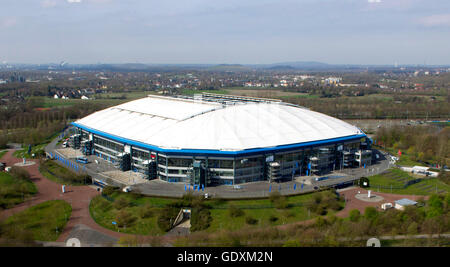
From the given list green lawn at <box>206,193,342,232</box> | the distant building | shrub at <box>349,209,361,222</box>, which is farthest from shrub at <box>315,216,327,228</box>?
the distant building

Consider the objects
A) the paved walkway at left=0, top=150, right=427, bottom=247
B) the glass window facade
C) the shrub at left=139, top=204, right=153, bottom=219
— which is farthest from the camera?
the glass window facade

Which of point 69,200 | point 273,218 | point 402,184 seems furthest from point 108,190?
point 402,184

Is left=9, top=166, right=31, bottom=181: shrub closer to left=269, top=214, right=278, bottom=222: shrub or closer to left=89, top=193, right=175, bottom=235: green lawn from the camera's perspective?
left=89, top=193, right=175, bottom=235: green lawn

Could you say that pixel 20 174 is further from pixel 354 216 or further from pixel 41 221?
pixel 354 216

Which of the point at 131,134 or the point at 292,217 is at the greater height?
the point at 131,134

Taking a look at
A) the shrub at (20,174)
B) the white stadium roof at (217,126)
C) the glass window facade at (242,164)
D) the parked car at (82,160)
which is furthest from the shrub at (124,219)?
the parked car at (82,160)

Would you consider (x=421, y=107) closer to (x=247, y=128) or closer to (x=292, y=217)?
(x=247, y=128)

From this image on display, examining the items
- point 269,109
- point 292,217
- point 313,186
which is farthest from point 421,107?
point 292,217

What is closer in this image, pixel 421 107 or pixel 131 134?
pixel 131 134
